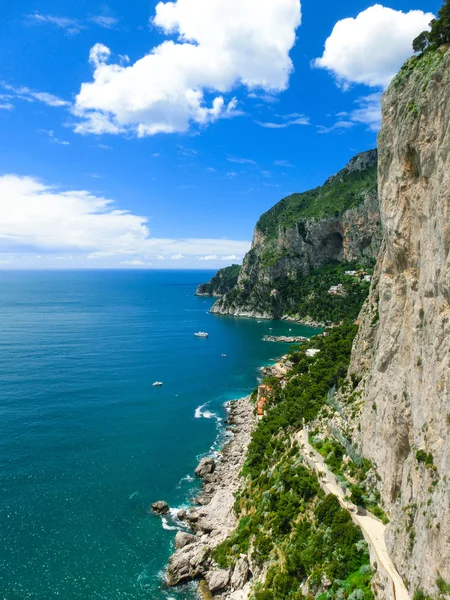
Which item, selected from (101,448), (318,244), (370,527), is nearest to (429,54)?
(370,527)

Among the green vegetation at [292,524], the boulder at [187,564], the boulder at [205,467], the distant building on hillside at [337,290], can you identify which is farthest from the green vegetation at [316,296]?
the boulder at [187,564]

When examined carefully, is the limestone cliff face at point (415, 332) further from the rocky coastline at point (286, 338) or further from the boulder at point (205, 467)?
the rocky coastline at point (286, 338)

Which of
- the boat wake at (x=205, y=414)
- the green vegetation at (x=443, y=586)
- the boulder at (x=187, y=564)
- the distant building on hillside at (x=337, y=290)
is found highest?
the distant building on hillside at (x=337, y=290)

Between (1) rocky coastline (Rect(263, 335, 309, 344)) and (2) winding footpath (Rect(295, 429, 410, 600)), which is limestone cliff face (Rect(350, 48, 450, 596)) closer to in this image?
(2) winding footpath (Rect(295, 429, 410, 600))

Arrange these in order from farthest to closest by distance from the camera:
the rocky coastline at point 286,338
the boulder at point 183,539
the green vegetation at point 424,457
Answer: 1. the rocky coastline at point 286,338
2. the boulder at point 183,539
3. the green vegetation at point 424,457

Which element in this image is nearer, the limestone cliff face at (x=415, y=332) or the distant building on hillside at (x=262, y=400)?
the limestone cliff face at (x=415, y=332)

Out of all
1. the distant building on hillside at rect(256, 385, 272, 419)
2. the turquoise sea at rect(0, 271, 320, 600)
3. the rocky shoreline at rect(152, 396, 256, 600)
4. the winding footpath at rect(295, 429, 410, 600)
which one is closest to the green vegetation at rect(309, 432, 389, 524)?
the winding footpath at rect(295, 429, 410, 600)
